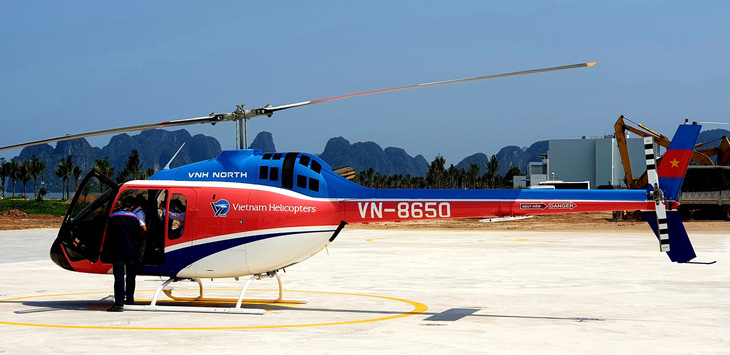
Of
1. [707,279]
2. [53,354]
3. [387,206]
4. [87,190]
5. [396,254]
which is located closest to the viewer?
[53,354]

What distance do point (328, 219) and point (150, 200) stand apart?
332cm

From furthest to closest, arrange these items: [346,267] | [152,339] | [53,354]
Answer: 1. [346,267]
2. [152,339]
3. [53,354]

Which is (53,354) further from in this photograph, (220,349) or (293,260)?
(293,260)

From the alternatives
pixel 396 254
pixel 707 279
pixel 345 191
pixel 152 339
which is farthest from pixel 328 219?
pixel 396 254

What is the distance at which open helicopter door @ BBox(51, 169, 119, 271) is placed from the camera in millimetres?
14055

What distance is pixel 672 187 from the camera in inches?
492

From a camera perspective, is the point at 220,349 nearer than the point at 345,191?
Yes

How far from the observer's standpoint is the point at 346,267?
22453 millimetres

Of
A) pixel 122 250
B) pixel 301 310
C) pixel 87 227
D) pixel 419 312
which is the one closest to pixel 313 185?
pixel 301 310

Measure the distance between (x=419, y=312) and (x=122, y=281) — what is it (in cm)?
538

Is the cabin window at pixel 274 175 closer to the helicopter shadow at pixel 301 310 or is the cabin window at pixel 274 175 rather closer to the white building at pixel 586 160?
the helicopter shadow at pixel 301 310

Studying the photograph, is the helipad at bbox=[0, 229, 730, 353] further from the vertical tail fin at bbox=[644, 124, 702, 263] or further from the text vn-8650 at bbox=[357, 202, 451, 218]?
the text vn-8650 at bbox=[357, 202, 451, 218]

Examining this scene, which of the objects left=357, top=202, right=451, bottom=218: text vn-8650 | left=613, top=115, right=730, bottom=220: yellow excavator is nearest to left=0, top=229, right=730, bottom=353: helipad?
left=357, top=202, right=451, bottom=218: text vn-8650

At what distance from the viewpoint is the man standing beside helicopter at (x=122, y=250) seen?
43.8 feet
